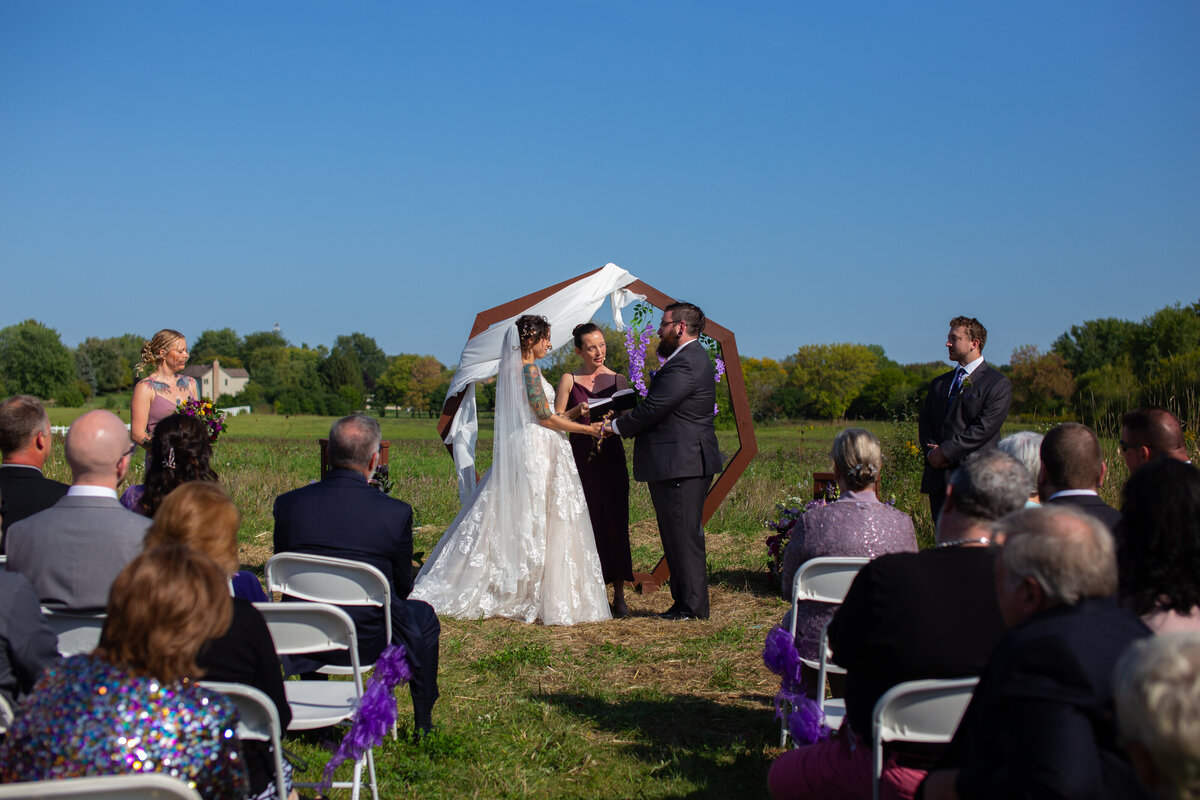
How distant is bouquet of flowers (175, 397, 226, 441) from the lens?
19.4 ft

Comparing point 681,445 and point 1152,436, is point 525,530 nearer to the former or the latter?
point 681,445

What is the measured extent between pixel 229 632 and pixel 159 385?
4131 millimetres

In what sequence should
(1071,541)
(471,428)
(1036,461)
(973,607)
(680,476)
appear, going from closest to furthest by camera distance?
(1071,541) < (973,607) < (1036,461) < (680,476) < (471,428)

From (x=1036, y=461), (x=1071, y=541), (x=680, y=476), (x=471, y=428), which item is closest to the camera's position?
(x=1071, y=541)

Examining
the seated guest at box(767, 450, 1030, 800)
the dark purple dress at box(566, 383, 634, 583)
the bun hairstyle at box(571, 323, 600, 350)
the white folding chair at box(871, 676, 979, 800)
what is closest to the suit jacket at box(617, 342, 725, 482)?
the dark purple dress at box(566, 383, 634, 583)

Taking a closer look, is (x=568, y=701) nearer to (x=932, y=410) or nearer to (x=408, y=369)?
(x=932, y=410)

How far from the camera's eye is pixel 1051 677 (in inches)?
66.3

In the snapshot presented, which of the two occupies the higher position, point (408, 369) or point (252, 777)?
point (408, 369)

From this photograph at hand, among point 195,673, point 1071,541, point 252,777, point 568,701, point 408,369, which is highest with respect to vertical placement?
point 408,369

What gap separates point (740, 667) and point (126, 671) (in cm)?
401

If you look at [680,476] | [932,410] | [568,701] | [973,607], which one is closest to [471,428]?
[680,476]

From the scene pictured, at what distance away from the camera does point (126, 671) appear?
1.96 metres

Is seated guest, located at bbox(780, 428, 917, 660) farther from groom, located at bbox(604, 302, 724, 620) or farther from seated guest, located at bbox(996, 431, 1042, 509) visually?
groom, located at bbox(604, 302, 724, 620)

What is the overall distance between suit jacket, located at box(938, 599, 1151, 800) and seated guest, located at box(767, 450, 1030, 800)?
2.23 feet
